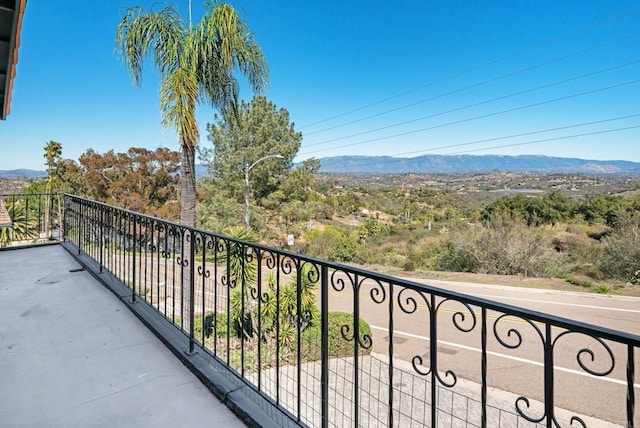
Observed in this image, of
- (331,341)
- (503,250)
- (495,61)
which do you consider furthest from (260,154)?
(495,61)

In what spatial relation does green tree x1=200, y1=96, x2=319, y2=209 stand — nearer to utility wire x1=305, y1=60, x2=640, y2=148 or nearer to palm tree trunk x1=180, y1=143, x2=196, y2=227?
utility wire x1=305, y1=60, x2=640, y2=148

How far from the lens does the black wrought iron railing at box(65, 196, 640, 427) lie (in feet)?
3.28

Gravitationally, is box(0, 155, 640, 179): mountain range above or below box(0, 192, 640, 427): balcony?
above

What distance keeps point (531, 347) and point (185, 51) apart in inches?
360

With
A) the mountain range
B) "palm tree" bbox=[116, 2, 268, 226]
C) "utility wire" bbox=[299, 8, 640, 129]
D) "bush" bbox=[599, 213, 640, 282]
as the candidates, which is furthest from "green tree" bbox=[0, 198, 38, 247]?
the mountain range

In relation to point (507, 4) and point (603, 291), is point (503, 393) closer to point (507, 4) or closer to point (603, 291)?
point (603, 291)

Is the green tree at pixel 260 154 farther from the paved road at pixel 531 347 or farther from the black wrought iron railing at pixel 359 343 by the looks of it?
the black wrought iron railing at pixel 359 343

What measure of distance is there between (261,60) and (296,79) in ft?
75.2

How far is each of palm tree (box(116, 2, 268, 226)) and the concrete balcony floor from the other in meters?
4.13

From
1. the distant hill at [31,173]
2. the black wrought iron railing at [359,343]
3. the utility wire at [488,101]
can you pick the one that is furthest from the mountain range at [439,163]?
the black wrought iron railing at [359,343]

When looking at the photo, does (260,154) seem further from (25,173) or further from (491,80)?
(491,80)

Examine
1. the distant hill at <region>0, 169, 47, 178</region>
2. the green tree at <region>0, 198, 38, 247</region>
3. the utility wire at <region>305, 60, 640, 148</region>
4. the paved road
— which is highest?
the utility wire at <region>305, 60, 640, 148</region>

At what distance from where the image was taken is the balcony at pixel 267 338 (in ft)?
3.40

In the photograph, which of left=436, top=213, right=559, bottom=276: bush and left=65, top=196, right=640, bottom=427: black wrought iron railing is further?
left=436, top=213, right=559, bottom=276: bush
